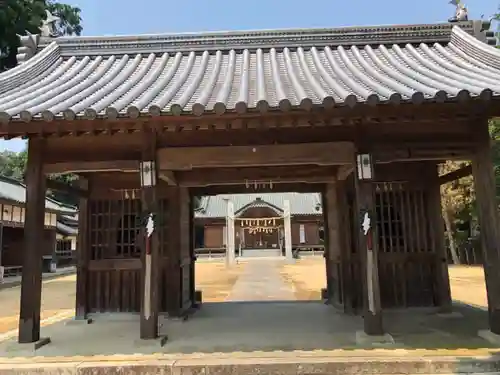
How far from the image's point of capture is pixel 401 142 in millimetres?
5941


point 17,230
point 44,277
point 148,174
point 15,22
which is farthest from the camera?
point 17,230

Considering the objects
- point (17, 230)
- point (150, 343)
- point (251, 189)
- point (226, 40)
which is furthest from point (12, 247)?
point (150, 343)

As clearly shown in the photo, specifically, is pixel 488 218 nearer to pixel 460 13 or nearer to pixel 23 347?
pixel 460 13

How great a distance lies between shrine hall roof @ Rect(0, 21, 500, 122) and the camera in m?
5.19

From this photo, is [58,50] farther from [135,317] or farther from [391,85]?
[391,85]

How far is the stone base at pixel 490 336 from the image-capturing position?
5.38 metres

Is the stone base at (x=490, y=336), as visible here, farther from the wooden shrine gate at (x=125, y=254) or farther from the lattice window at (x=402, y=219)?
the wooden shrine gate at (x=125, y=254)

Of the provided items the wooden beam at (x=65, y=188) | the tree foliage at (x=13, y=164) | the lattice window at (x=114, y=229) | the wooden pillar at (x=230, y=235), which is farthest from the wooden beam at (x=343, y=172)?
the tree foliage at (x=13, y=164)

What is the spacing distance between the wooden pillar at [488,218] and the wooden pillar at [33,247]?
6.33 meters

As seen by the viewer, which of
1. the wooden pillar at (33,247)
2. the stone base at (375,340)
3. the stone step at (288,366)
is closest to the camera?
the stone step at (288,366)

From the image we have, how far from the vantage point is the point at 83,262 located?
8.17m

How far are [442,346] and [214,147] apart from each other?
4.10 m

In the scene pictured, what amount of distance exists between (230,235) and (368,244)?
1143 inches

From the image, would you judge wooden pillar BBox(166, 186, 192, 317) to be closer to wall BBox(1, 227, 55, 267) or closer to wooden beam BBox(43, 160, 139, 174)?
wooden beam BBox(43, 160, 139, 174)
